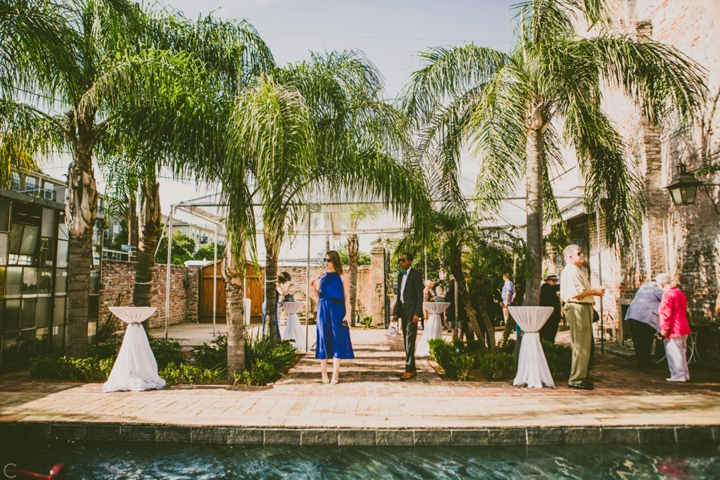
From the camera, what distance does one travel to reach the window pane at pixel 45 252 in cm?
822

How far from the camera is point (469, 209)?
9.37 meters

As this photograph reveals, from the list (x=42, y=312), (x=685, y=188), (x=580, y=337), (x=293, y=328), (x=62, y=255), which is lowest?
(x=293, y=328)

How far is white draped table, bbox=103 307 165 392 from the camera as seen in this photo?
20.5 ft

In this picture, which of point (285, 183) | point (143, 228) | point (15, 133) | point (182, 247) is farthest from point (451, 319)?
point (182, 247)

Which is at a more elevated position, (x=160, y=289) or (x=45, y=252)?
(x=45, y=252)

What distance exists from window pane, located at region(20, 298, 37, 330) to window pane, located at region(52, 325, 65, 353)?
0.57 meters

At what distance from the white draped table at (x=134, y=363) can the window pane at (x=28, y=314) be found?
2.52 metres

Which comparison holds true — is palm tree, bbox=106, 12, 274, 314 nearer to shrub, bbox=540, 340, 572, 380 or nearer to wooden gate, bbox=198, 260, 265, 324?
shrub, bbox=540, 340, 572, 380

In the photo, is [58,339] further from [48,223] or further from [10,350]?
[48,223]

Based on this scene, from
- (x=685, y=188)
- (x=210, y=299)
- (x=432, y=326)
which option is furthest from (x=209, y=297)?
(x=685, y=188)

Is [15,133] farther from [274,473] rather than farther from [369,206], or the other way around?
[274,473]

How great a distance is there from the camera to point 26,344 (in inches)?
310

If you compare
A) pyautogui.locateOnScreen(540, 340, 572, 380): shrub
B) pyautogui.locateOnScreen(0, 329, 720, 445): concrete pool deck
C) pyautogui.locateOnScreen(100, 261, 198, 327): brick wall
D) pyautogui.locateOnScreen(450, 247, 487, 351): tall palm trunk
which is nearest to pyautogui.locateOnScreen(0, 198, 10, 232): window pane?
pyautogui.locateOnScreen(0, 329, 720, 445): concrete pool deck

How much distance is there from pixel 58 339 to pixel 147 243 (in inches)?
92.0
